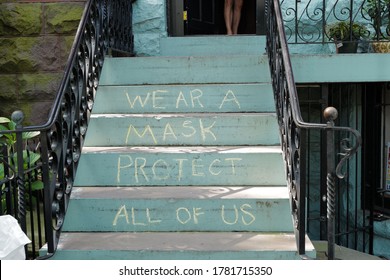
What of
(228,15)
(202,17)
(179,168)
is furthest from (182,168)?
(202,17)

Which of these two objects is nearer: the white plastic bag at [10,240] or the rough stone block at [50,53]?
the white plastic bag at [10,240]

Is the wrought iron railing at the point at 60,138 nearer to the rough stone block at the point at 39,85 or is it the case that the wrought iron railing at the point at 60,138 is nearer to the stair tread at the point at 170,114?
the stair tread at the point at 170,114

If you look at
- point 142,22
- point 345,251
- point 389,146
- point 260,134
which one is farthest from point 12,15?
point 389,146

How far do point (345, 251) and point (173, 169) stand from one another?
2566mm

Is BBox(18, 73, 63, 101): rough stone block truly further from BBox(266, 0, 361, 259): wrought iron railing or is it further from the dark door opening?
BBox(266, 0, 361, 259): wrought iron railing

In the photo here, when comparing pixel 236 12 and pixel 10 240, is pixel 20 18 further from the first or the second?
pixel 10 240

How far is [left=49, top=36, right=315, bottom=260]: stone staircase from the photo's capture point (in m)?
3.50

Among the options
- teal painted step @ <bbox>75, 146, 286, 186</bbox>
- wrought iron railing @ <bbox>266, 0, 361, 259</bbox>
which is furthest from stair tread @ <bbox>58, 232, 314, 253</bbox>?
teal painted step @ <bbox>75, 146, 286, 186</bbox>

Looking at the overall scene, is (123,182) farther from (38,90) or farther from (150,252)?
(38,90)

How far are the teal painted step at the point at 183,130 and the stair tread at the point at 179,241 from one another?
1.10 m

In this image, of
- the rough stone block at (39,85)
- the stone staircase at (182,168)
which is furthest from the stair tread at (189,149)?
the rough stone block at (39,85)

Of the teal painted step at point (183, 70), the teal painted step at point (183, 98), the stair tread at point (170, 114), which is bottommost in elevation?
the stair tread at point (170, 114)

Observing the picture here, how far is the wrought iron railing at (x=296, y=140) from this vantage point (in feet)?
10.2

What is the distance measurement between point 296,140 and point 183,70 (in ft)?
6.92
